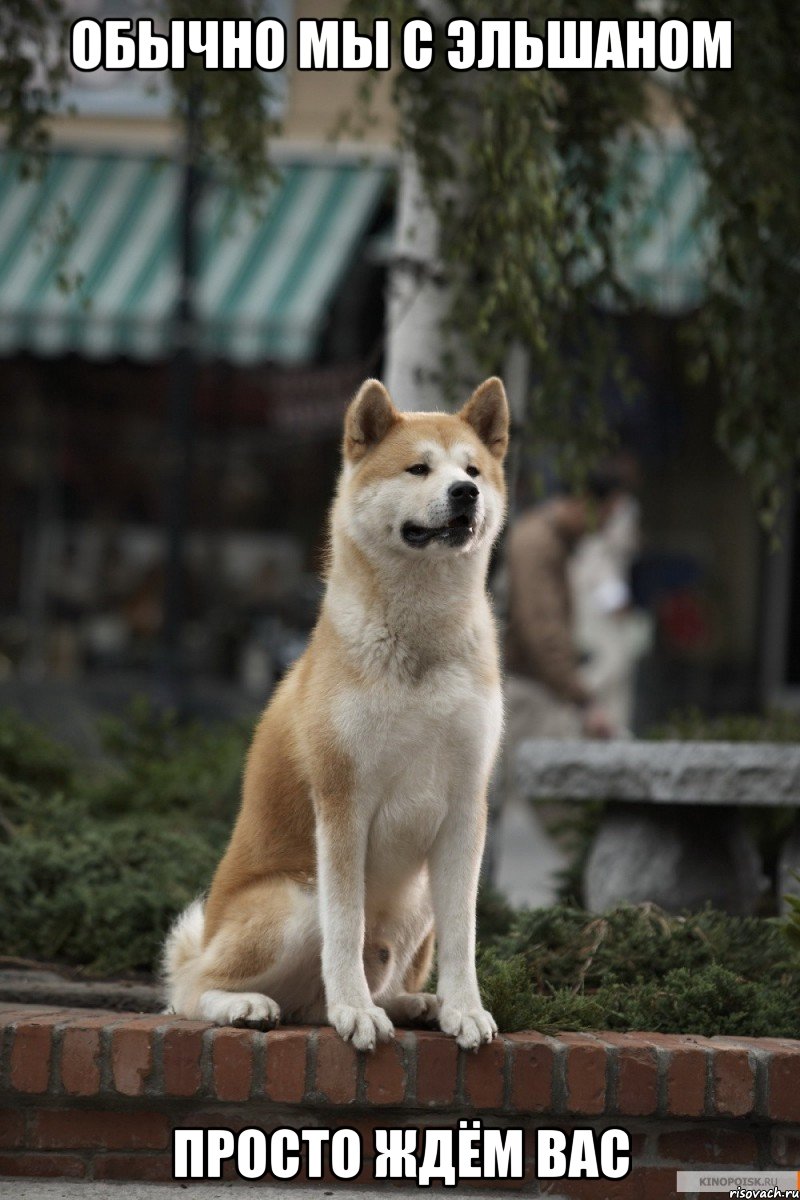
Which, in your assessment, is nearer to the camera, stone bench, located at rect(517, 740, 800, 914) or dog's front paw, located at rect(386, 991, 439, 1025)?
dog's front paw, located at rect(386, 991, 439, 1025)

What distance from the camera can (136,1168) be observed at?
11.4 ft

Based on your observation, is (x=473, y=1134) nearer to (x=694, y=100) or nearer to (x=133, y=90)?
(x=694, y=100)

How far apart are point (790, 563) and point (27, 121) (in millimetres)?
9237

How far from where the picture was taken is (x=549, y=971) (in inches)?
161

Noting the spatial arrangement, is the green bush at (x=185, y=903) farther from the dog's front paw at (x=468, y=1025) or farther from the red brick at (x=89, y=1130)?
the red brick at (x=89, y=1130)

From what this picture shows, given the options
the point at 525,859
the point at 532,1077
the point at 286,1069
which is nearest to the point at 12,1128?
the point at 286,1069

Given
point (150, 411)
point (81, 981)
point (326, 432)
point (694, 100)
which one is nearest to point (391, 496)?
point (81, 981)

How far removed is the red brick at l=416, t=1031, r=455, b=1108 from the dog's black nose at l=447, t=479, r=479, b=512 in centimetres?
118

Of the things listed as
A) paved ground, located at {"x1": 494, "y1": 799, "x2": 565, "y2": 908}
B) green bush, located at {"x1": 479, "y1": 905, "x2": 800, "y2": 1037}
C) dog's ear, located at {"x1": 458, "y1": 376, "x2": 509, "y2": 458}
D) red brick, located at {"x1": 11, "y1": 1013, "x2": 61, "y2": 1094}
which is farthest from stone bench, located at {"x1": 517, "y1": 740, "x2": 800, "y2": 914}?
red brick, located at {"x1": 11, "y1": 1013, "x2": 61, "y2": 1094}

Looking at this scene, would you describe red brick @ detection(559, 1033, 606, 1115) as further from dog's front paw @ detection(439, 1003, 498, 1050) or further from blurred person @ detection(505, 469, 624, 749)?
blurred person @ detection(505, 469, 624, 749)

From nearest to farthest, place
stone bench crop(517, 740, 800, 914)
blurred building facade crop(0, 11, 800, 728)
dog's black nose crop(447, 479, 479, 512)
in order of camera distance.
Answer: dog's black nose crop(447, 479, 479, 512) < stone bench crop(517, 740, 800, 914) < blurred building facade crop(0, 11, 800, 728)

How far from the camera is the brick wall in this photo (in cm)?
338

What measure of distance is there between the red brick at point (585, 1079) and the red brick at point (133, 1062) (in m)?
0.93

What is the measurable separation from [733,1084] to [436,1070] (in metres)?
A: 0.66
